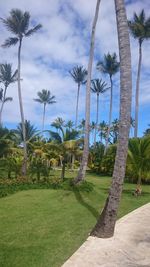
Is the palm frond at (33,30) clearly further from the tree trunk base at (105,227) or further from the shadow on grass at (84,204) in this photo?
the tree trunk base at (105,227)

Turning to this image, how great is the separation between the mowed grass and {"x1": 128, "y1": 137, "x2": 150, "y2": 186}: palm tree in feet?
4.83

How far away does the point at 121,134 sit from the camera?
31.1ft

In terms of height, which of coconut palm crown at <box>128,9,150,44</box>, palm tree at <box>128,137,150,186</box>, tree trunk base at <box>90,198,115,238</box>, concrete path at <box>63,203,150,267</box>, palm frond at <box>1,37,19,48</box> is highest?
coconut palm crown at <box>128,9,150,44</box>

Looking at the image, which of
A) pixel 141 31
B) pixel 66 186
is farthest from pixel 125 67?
pixel 141 31

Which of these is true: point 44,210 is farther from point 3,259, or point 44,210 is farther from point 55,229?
point 3,259

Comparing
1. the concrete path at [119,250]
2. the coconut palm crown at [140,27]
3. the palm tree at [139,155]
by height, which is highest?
the coconut palm crown at [140,27]

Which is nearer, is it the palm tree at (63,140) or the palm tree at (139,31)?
the palm tree at (63,140)

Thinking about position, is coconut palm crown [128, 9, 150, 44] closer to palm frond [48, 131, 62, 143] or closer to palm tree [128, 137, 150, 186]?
palm frond [48, 131, 62, 143]

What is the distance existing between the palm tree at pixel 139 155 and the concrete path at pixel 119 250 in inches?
271

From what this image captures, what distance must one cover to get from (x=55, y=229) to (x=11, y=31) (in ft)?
84.3

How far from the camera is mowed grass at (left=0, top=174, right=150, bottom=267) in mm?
7801

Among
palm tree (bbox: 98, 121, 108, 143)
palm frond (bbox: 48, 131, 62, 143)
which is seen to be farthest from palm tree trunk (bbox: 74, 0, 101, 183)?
palm tree (bbox: 98, 121, 108, 143)

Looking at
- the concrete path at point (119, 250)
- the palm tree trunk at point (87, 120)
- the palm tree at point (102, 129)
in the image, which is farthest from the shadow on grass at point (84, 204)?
the palm tree at point (102, 129)

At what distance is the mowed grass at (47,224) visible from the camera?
25.6 ft
